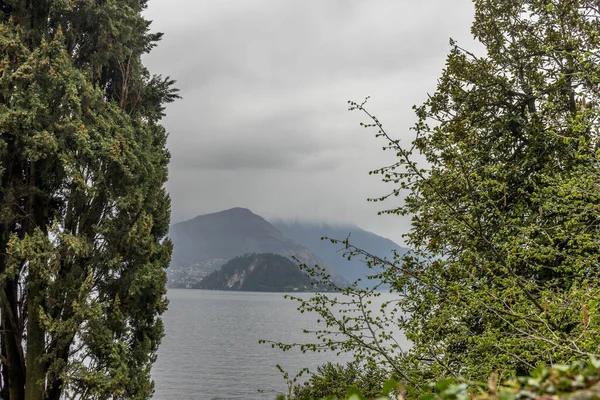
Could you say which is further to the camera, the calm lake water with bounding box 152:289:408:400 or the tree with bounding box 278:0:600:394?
the calm lake water with bounding box 152:289:408:400

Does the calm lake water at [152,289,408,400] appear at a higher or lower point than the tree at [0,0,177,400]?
lower

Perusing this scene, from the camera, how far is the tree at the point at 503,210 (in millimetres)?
4723

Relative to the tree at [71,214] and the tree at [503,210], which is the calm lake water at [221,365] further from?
the tree at [503,210]

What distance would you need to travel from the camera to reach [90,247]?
9477 mm

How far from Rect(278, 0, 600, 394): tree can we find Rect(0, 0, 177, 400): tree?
5.09 meters

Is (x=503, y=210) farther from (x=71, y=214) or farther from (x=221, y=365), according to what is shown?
(x=221, y=365)

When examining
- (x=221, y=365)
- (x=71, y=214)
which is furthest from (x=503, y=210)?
(x=221, y=365)

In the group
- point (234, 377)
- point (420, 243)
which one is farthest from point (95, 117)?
point (234, 377)

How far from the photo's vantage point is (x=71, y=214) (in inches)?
384

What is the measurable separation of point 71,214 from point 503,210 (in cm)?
879

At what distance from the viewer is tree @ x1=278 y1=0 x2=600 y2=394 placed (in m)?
4.72

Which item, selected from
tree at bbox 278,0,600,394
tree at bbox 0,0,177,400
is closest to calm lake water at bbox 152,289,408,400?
tree at bbox 0,0,177,400

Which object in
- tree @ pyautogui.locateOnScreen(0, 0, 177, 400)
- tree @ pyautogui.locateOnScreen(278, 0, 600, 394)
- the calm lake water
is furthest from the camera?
the calm lake water

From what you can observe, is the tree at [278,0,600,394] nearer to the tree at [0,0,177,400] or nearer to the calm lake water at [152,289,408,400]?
the tree at [0,0,177,400]
